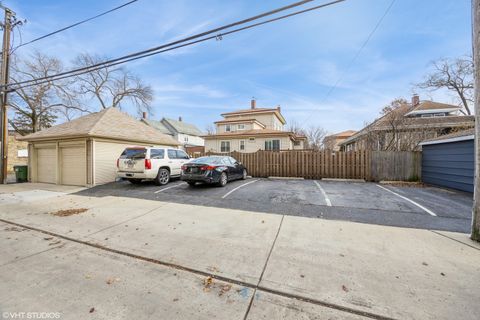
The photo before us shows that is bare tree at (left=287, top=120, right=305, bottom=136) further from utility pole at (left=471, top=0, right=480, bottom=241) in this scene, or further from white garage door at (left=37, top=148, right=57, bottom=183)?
utility pole at (left=471, top=0, right=480, bottom=241)

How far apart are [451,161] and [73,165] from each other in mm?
17349

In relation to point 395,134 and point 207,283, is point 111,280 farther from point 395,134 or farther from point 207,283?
point 395,134

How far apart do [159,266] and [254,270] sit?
4.41 ft

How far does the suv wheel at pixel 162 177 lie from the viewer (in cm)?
893

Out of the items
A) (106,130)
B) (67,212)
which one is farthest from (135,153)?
(67,212)

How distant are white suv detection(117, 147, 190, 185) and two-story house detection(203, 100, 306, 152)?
42.8ft

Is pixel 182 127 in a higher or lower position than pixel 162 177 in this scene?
higher

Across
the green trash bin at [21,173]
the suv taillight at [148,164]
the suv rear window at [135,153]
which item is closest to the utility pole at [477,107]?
the suv taillight at [148,164]

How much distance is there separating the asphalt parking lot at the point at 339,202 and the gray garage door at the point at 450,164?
0.65 meters

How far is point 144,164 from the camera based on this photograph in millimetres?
8398

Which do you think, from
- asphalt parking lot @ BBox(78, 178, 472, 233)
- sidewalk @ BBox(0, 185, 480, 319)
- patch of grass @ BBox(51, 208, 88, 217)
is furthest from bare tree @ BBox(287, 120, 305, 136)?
patch of grass @ BBox(51, 208, 88, 217)

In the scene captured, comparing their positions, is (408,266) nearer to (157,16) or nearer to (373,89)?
(157,16)

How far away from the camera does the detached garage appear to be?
9.71m

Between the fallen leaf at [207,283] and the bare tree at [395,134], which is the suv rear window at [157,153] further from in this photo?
the bare tree at [395,134]
